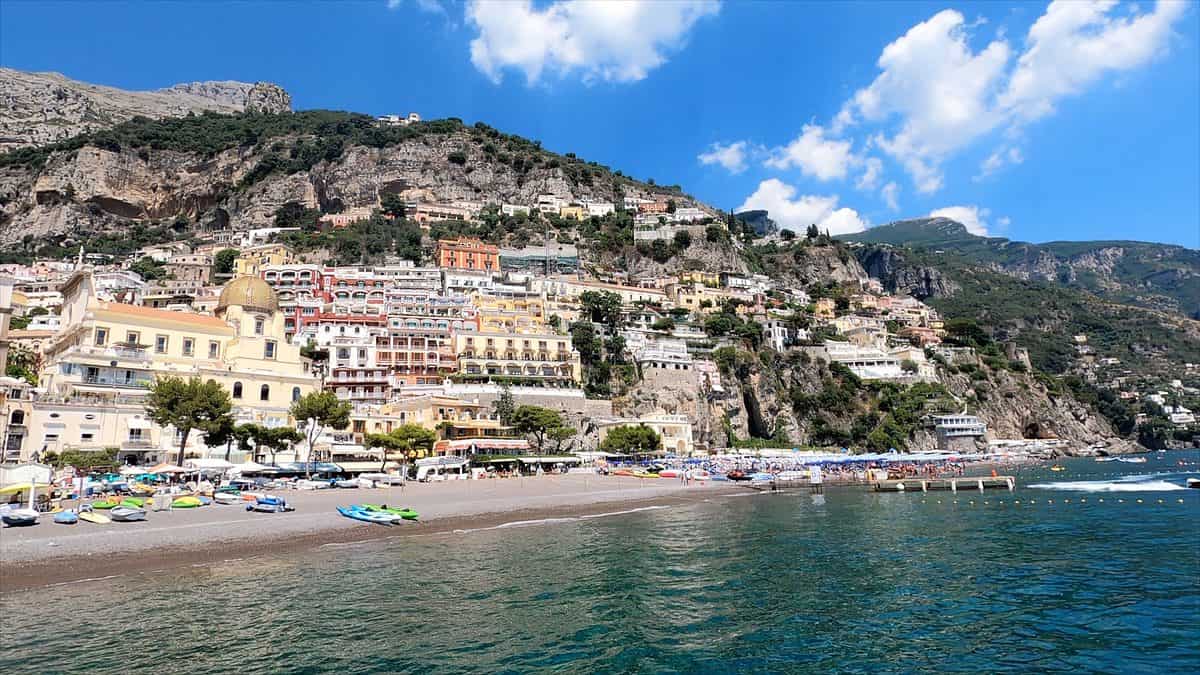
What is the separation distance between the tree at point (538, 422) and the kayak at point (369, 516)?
24.5 meters

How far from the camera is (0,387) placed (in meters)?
31.1

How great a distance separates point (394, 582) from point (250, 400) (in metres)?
29.1

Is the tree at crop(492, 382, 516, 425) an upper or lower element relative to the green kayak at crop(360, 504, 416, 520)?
upper

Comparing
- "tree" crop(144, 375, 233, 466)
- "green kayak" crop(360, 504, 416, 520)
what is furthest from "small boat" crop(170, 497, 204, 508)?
"green kayak" crop(360, 504, 416, 520)

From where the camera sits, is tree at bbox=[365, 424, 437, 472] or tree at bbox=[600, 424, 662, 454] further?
tree at bbox=[600, 424, 662, 454]

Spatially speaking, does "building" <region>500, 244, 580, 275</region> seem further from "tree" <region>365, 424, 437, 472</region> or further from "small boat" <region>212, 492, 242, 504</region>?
"small boat" <region>212, 492, 242, 504</region>

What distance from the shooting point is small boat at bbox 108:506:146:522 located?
22.5 metres

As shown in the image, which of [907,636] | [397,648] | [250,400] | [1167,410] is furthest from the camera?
[1167,410]

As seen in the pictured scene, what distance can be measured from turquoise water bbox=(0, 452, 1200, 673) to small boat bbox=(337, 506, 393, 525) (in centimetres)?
293

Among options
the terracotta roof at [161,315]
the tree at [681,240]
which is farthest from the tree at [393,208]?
the terracotta roof at [161,315]

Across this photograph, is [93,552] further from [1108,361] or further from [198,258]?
Result: [1108,361]

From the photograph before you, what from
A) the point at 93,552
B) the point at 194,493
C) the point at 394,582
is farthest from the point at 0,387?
the point at 394,582

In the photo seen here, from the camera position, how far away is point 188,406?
103 feet

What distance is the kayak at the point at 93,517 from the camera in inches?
867
